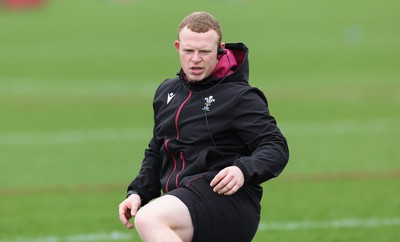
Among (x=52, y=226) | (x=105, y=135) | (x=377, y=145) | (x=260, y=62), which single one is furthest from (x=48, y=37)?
(x=52, y=226)

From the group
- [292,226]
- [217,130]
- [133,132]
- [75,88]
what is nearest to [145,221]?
[217,130]

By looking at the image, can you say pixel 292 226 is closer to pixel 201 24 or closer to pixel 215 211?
pixel 215 211

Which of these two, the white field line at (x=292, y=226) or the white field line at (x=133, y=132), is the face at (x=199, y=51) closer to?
the white field line at (x=292, y=226)

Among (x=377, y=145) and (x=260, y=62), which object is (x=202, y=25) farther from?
(x=260, y=62)

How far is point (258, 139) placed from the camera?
5.63m

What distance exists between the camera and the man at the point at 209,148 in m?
5.41

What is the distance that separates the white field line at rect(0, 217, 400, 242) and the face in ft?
13.1

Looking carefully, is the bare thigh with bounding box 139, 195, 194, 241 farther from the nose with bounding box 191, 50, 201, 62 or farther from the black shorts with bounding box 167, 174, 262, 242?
the nose with bounding box 191, 50, 201, 62

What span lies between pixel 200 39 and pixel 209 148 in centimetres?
65

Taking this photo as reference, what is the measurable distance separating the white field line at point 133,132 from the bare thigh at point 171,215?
1199 centimetres

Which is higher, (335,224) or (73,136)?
(335,224)

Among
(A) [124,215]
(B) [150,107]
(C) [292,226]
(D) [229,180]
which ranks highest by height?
(D) [229,180]

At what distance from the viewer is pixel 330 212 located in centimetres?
1066

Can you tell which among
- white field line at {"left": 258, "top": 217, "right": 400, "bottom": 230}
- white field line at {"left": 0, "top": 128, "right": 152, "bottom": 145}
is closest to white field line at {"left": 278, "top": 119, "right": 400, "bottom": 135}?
white field line at {"left": 0, "top": 128, "right": 152, "bottom": 145}
